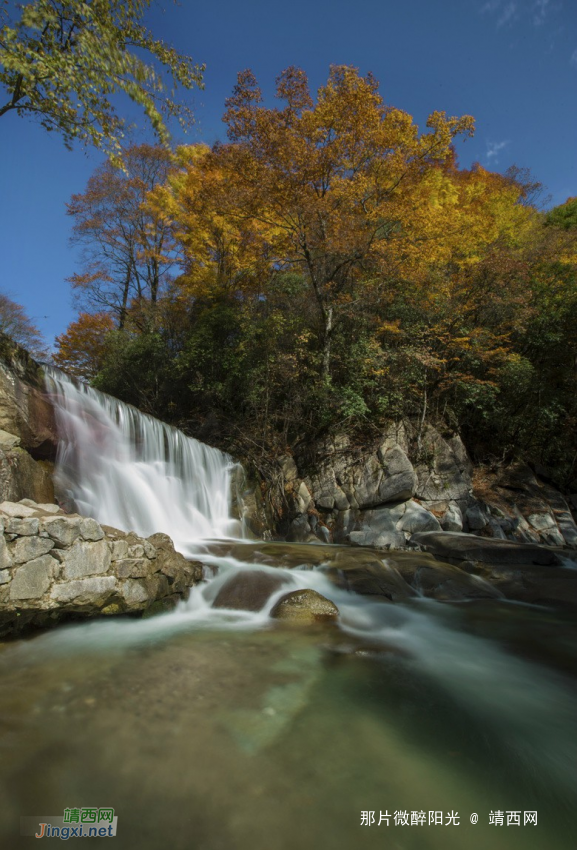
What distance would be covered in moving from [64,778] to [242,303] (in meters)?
14.0

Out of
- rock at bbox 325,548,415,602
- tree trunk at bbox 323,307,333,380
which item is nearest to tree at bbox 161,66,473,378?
tree trunk at bbox 323,307,333,380

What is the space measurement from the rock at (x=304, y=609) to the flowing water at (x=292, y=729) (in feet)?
0.61

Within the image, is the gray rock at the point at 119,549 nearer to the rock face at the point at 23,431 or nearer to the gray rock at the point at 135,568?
the gray rock at the point at 135,568

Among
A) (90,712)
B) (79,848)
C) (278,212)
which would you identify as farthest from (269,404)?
(79,848)

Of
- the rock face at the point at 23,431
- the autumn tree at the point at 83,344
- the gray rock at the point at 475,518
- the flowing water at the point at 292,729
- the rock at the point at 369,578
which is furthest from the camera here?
the autumn tree at the point at 83,344

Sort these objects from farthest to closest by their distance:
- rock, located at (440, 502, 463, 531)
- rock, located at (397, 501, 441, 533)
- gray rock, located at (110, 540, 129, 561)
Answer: rock, located at (440, 502, 463, 531) < rock, located at (397, 501, 441, 533) < gray rock, located at (110, 540, 129, 561)

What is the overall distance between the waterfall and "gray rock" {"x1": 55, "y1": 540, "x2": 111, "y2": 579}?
245 cm

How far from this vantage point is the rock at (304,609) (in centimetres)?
500

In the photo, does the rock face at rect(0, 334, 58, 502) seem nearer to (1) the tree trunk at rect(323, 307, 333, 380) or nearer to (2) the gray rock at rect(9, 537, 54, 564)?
(2) the gray rock at rect(9, 537, 54, 564)

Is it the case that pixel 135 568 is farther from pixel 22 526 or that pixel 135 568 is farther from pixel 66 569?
pixel 22 526

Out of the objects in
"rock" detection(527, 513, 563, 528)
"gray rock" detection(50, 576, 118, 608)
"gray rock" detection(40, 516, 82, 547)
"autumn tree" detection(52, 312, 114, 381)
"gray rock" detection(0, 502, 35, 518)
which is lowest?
"rock" detection(527, 513, 563, 528)

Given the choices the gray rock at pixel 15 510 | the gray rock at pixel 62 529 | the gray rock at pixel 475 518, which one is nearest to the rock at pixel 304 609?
the gray rock at pixel 62 529

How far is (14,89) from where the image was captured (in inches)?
269

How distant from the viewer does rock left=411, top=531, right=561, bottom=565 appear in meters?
7.93
